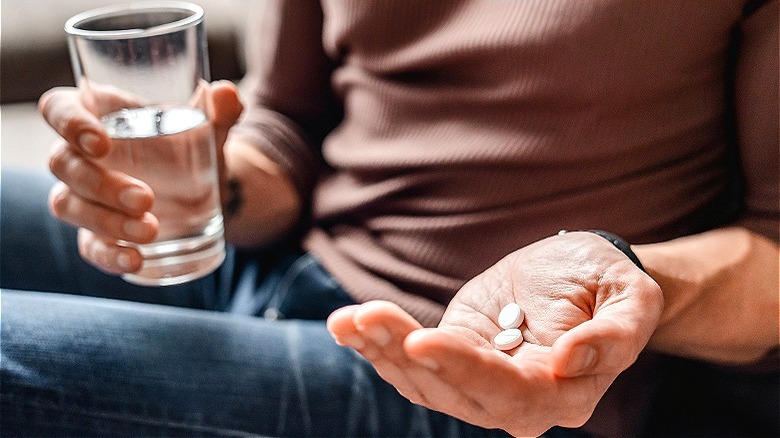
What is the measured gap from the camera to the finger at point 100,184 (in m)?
0.68

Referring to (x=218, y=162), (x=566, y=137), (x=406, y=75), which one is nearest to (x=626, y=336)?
(x=566, y=137)

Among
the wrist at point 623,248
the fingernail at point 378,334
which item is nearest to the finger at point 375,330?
the fingernail at point 378,334

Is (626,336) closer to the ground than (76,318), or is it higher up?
higher up

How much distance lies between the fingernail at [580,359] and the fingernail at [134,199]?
38 centimetres

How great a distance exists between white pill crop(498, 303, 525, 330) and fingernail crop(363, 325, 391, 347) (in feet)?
0.37

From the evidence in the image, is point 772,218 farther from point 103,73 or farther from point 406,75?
point 103,73

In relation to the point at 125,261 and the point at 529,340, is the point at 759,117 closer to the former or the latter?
the point at 529,340

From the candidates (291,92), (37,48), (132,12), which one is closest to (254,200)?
(291,92)

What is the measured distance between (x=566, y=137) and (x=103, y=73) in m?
0.38

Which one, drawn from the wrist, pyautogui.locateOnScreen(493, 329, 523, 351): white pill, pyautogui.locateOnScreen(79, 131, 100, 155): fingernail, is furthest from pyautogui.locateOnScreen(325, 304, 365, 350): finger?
pyautogui.locateOnScreen(79, 131, 100, 155): fingernail

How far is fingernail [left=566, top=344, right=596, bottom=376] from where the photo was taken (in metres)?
0.45

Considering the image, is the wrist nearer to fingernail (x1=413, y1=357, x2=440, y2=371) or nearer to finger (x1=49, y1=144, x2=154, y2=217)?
fingernail (x1=413, y1=357, x2=440, y2=371)

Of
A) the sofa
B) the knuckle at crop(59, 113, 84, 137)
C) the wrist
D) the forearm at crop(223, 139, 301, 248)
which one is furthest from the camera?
the sofa

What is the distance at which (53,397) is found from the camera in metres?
0.65
